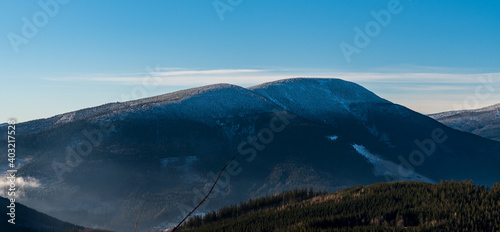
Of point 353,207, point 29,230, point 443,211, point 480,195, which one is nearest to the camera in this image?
point 443,211

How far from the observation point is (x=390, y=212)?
10619 centimetres

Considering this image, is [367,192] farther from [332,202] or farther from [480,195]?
[480,195]

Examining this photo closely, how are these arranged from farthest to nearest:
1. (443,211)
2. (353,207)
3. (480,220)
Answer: (353,207), (443,211), (480,220)

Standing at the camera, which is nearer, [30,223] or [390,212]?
[390,212]

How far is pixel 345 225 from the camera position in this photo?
332ft

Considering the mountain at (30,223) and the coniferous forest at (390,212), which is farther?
the mountain at (30,223)

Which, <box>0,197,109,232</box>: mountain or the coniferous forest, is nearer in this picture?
the coniferous forest

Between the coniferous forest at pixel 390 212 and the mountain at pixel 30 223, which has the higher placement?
the coniferous forest at pixel 390 212

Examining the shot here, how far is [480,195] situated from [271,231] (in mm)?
48620

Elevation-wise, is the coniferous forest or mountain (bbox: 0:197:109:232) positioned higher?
the coniferous forest

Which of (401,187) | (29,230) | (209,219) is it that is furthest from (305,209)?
(29,230)

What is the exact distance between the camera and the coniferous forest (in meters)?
89.2

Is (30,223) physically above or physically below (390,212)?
below

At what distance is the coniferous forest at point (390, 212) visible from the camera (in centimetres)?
8925
